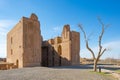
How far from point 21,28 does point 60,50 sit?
14449 millimetres

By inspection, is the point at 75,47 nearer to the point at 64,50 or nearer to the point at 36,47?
the point at 64,50

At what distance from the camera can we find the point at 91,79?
1266 cm

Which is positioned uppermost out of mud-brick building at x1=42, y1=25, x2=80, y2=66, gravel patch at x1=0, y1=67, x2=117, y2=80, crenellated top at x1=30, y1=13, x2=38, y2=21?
crenellated top at x1=30, y1=13, x2=38, y2=21

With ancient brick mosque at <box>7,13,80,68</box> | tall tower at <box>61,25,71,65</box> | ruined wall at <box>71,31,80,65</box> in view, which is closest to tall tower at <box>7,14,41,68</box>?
ancient brick mosque at <box>7,13,80,68</box>

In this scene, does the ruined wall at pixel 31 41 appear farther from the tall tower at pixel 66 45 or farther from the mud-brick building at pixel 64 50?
the mud-brick building at pixel 64 50

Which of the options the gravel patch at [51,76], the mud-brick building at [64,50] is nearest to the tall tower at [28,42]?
the mud-brick building at [64,50]

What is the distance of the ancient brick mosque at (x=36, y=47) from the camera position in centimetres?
2816

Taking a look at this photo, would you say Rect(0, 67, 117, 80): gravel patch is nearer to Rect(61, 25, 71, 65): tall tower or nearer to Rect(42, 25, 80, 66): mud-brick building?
Rect(61, 25, 71, 65): tall tower

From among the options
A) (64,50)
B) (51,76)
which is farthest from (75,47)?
(51,76)

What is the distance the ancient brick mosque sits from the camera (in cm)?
2816

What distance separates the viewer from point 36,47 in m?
29.7

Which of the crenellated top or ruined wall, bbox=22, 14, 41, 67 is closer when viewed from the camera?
ruined wall, bbox=22, 14, 41, 67

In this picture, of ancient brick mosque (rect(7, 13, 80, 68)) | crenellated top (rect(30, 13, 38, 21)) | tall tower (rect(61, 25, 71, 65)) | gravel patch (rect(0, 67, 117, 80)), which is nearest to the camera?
gravel patch (rect(0, 67, 117, 80))

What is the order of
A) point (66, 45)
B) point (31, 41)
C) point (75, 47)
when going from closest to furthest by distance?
point (31, 41), point (75, 47), point (66, 45)
